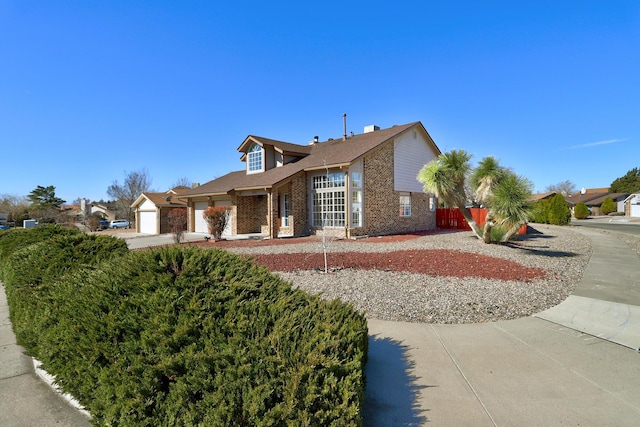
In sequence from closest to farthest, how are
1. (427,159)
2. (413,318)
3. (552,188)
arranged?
(413,318) < (427,159) < (552,188)

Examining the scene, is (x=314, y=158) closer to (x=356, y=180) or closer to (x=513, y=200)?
(x=356, y=180)

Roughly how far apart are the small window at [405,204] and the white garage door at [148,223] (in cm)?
2116

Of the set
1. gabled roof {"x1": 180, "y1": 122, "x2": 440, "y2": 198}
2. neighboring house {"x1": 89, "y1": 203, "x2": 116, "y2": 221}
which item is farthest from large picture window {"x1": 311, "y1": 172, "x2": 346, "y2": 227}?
neighboring house {"x1": 89, "y1": 203, "x2": 116, "y2": 221}

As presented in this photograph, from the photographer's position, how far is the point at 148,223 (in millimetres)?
28312

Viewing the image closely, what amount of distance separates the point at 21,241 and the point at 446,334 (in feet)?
33.2

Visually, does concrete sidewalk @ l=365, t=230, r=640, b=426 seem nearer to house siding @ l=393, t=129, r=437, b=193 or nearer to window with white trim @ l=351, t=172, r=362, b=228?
window with white trim @ l=351, t=172, r=362, b=228

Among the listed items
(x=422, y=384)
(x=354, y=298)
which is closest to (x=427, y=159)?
(x=354, y=298)

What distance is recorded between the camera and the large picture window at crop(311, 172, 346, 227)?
16906 millimetres

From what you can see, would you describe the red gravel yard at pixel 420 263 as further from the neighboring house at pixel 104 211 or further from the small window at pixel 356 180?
the neighboring house at pixel 104 211

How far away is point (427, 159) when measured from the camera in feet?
72.8

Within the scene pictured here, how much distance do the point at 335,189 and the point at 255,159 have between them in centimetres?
786

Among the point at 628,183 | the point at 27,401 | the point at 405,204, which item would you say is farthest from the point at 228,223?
the point at 628,183

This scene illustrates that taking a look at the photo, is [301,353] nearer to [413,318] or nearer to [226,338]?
[226,338]

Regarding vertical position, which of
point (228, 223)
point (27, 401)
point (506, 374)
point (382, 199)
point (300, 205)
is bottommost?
point (27, 401)
